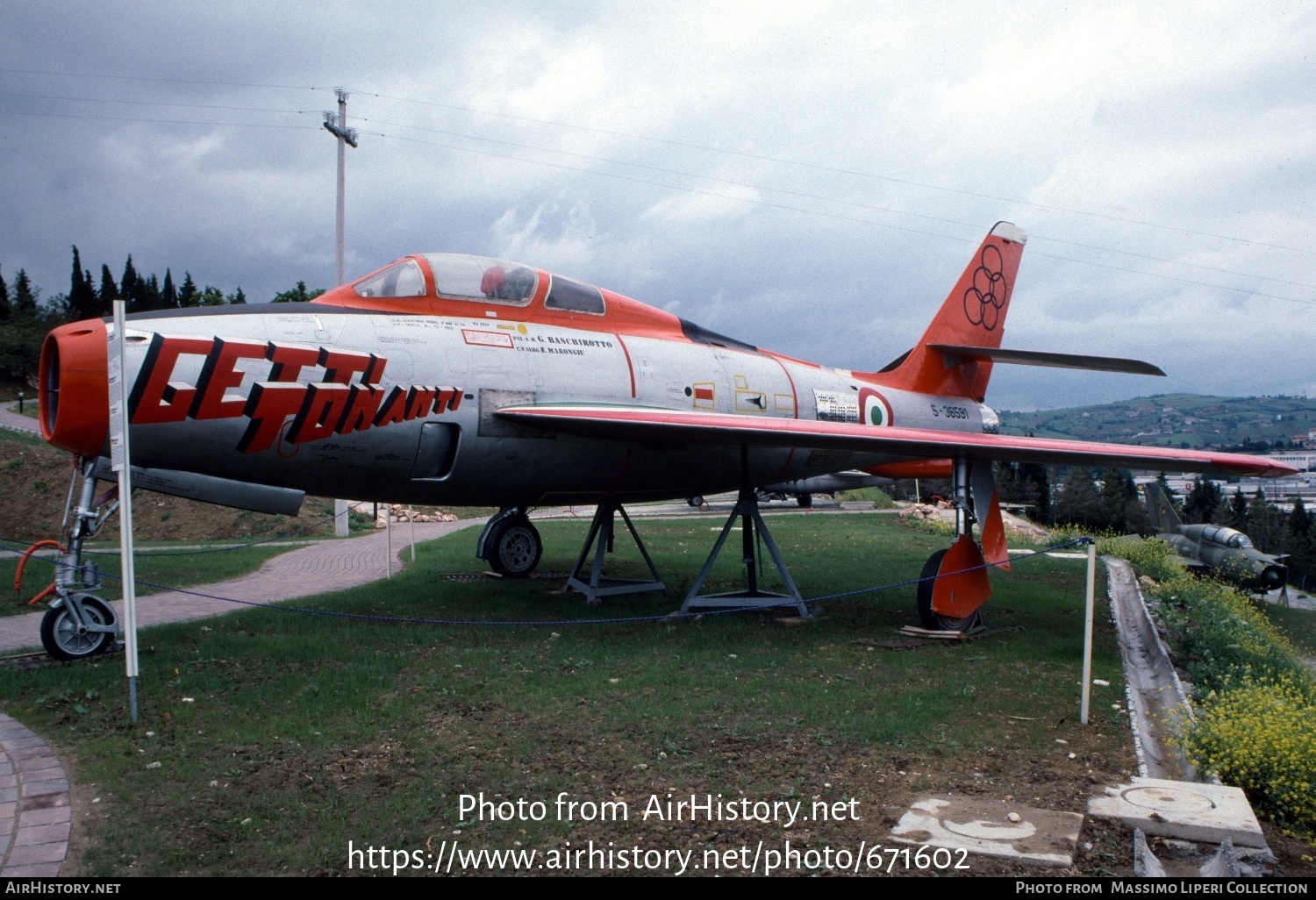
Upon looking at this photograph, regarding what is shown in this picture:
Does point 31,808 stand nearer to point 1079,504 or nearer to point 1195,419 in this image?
point 1079,504

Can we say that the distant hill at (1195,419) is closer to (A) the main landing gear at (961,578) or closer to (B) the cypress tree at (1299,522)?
(B) the cypress tree at (1299,522)

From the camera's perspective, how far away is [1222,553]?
74.6 ft

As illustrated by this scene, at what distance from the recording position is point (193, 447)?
686 cm

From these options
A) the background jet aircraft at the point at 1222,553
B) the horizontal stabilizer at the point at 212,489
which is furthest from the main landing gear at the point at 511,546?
the background jet aircraft at the point at 1222,553

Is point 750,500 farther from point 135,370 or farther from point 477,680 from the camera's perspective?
point 135,370

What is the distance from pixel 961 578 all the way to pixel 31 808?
7959 millimetres

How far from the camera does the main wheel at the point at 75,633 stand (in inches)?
271

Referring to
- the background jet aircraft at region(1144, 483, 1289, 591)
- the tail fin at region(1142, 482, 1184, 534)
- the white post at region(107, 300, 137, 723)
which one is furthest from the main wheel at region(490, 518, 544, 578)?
the tail fin at region(1142, 482, 1184, 534)

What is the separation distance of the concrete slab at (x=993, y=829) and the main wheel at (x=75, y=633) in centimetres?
658

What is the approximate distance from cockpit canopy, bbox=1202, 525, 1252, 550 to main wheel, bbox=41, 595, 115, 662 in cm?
2538

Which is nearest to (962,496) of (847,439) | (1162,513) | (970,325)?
(847,439)

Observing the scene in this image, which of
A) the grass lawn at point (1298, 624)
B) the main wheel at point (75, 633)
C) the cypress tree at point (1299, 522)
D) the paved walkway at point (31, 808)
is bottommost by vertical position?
the cypress tree at point (1299, 522)

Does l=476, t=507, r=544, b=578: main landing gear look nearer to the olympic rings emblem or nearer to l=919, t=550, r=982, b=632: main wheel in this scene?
l=919, t=550, r=982, b=632: main wheel
